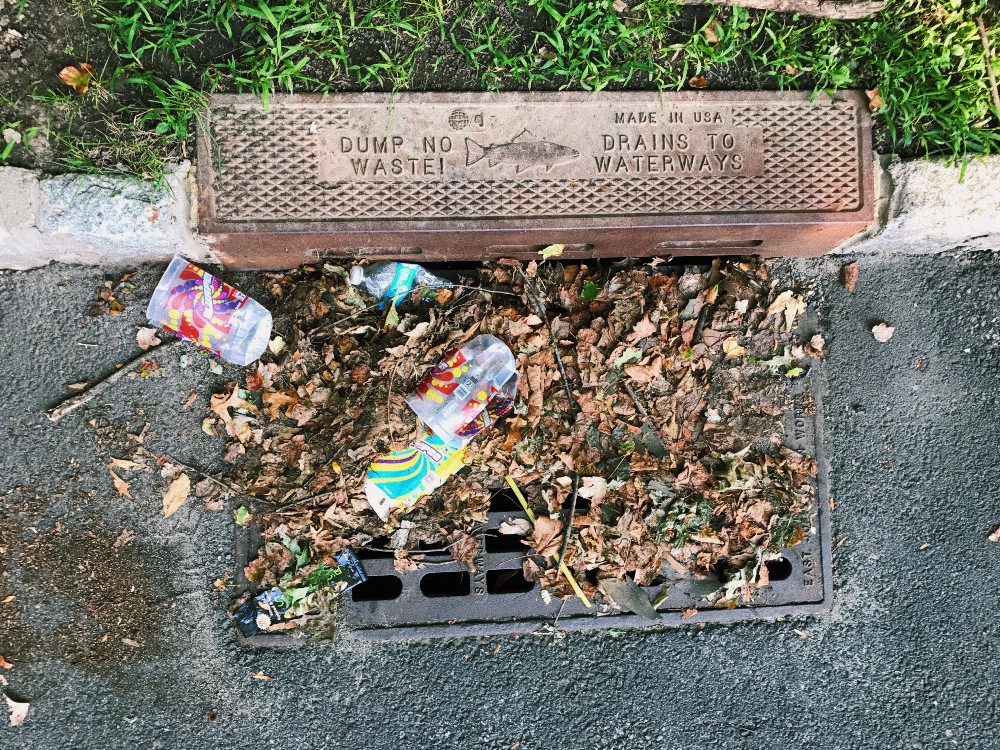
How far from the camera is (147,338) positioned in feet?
7.98

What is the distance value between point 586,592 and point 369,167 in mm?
1751

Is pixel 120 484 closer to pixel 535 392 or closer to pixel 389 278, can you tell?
pixel 389 278

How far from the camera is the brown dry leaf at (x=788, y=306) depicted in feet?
8.29

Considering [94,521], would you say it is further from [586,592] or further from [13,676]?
[586,592]

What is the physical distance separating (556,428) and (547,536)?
0.41 metres

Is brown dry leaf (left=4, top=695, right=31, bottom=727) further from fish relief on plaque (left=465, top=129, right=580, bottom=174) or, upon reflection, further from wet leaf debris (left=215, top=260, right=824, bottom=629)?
fish relief on plaque (left=465, top=129, right=580, bottom=174)

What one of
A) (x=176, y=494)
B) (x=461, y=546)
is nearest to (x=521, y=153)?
(x=461, y=546)

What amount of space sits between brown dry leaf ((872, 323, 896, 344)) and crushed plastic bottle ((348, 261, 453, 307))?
179 centimetres

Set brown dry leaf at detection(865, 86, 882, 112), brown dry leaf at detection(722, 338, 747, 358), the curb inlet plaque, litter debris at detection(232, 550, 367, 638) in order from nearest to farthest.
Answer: the curb inlet plaque, brown dry leaf at detection(865, 86, 882, 112), litter debris at detection(232, 550, 367, 638), brown dry leaf at detection(722, 338, 747, 358)

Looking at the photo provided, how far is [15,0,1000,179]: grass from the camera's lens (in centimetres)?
217

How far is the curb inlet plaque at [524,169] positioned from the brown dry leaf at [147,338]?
47 cm

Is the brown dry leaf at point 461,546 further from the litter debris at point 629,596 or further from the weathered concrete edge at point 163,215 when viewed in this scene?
the weathered concrete edge at point 163,215

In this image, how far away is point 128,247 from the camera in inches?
90.2

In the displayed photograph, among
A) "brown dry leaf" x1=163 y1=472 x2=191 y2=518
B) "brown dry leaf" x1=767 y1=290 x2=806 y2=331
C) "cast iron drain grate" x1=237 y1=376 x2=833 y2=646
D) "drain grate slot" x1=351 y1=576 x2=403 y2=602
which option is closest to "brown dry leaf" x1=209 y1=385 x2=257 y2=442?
"brown dry leaf" x1=163 y1=472 x2=191 y2=518
